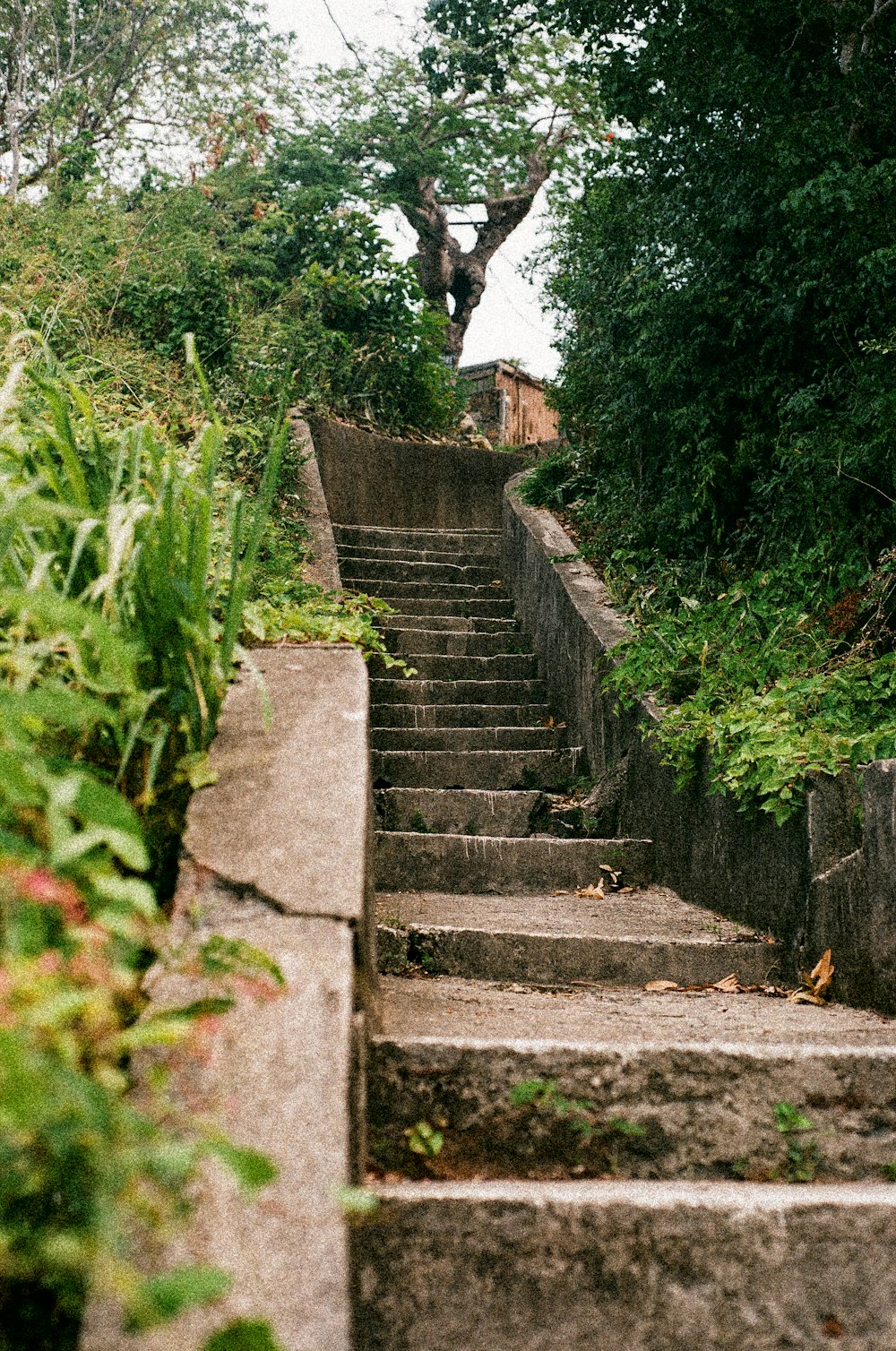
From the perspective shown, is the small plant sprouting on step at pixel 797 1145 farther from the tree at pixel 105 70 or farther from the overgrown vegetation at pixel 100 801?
the tree at pixel 105 70

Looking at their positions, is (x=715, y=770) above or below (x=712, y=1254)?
above

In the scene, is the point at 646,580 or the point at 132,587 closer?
the point at 132,587

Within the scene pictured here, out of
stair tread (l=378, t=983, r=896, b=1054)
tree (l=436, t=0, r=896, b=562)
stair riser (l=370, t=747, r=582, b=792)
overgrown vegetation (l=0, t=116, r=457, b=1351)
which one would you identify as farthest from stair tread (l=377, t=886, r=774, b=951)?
tree (l=436, t=0, r=896, b=562)

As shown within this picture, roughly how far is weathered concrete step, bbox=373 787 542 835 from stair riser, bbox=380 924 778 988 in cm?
137

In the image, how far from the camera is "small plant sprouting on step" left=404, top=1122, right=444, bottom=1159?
5.68ft

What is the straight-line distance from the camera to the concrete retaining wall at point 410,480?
27.7 feet

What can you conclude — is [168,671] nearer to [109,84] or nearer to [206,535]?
[206,535]

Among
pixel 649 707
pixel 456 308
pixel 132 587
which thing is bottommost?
pixel 649 707

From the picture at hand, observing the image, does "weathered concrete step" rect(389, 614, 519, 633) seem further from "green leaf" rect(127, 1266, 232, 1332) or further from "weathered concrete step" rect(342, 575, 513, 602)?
"green leaf" rect(127, 1266, 232, 1332)

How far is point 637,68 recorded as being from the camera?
17.6ft

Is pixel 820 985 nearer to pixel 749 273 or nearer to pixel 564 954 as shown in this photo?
pixel 564 954

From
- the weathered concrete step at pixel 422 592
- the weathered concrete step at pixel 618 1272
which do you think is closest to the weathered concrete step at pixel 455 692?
the weathered concrete step at pixel 422 592

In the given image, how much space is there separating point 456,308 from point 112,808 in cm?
1589

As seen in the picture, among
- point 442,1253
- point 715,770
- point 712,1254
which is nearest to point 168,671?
point 442,1253
